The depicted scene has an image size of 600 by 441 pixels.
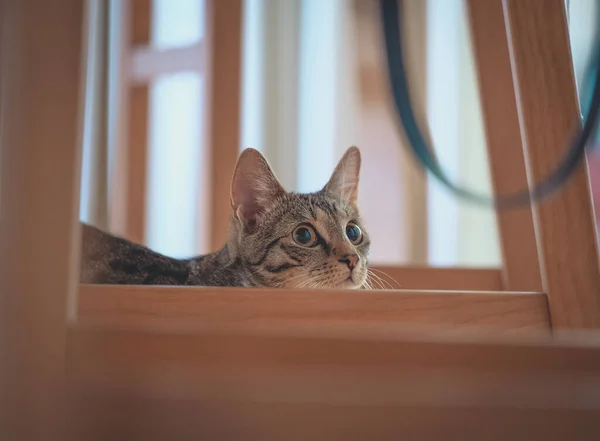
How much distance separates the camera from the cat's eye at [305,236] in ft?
3.11

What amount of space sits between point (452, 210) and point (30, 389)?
209 cm

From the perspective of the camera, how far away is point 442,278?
1170 millimetres

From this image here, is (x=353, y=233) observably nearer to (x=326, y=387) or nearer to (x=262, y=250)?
(x=262, y=250)

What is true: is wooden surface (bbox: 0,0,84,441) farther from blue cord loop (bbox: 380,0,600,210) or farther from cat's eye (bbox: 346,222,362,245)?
cat's eye (bbox: 346,222,362,245)

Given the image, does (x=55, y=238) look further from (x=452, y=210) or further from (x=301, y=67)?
(x=452, y=210)

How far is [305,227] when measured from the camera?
965 millimetres

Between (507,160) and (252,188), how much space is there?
1.56ft

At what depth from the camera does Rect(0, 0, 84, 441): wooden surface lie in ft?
1.34

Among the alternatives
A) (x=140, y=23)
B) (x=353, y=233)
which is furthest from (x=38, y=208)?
(x=140, y=23)

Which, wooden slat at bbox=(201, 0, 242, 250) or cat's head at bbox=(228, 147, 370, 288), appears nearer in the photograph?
cat's head at bbox=(228, 147, 370, 288)

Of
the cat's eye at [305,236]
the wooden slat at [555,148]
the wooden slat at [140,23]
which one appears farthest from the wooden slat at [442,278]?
the wooden slat at [140,23]

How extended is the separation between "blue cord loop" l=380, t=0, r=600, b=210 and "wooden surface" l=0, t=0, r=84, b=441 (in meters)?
0.28

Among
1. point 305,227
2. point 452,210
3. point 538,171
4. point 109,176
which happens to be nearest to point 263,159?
point 305,227

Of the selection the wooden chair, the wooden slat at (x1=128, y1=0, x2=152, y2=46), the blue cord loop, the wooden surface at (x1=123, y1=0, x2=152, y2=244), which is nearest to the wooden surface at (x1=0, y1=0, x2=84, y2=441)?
the wooden chair
